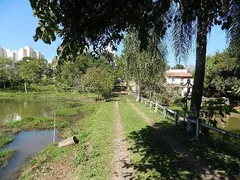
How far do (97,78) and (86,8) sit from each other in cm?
2995

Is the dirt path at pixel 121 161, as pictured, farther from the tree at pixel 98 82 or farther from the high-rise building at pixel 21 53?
the high-rise building at pixel 21 53

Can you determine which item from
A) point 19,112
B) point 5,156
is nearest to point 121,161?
point 5,156

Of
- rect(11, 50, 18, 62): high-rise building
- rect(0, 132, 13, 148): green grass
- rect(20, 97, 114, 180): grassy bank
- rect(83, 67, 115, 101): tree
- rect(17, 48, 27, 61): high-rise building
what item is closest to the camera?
rect(20, 97, 114, 180): grassy bank

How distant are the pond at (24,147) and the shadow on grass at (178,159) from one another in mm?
4926

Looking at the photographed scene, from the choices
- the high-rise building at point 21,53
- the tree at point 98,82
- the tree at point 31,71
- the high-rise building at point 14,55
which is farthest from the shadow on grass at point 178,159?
the high-rise building at point 21,53

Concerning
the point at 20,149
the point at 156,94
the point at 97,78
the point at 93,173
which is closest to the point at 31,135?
the point at 20,149

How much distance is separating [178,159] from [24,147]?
30.1 feet

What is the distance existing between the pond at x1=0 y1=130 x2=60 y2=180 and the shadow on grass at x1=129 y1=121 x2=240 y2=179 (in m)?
4.93

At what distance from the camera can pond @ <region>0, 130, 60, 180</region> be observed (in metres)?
9.42

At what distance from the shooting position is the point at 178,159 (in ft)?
21.9

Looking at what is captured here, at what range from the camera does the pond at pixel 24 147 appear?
9417 millimetres

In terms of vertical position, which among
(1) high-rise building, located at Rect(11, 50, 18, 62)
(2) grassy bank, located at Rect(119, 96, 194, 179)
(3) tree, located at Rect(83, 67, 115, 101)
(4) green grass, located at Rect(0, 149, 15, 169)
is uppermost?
(1) high-rise building, located at Rect(11, 50, 18, 62)

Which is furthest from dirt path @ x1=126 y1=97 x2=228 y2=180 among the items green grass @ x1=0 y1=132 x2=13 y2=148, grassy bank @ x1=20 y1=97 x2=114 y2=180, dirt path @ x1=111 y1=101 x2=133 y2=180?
green grass @ x1=0 y1=132 x2=13 y2=148

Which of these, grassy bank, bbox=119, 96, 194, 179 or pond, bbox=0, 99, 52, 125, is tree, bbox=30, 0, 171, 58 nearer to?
grassy bank, bbox=119, 96, 194, 179
